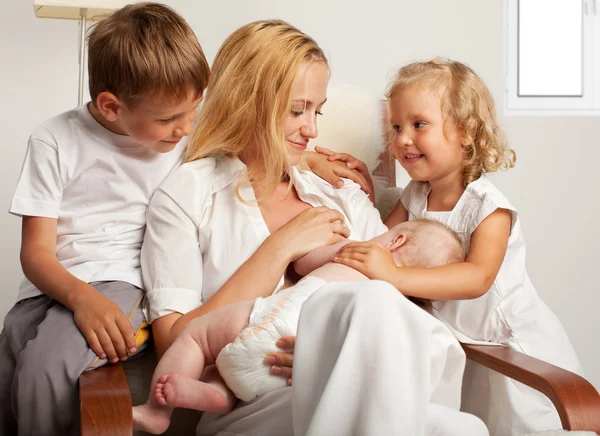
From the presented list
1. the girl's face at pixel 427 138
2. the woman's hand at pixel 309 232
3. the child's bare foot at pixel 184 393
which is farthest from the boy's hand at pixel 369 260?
the child's bare foot at pixel 184 393

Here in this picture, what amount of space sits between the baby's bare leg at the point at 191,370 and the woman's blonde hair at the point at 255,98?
1.54 feet

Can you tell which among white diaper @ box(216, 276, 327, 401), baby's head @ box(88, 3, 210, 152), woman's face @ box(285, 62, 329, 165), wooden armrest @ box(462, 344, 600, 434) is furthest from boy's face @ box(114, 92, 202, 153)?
wooden armrest @ box(462, 344, 600, 434)

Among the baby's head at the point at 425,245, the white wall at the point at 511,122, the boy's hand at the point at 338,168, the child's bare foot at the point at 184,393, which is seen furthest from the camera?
the white wall at the point at 511,122

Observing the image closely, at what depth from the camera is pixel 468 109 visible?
1.91 m

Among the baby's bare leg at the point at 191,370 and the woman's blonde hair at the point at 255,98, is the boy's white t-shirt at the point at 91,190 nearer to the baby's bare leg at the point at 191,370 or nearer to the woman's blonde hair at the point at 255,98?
the woman's blonde hair at the point at 255,98

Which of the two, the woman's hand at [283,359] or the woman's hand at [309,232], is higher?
the woman's hand at [309,232]

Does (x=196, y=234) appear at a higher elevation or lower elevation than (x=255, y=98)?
lower

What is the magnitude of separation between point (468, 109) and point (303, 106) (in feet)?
1.43

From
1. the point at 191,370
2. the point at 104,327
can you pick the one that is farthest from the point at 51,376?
the point at 191,370

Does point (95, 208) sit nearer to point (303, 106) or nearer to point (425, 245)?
point (303, 106)

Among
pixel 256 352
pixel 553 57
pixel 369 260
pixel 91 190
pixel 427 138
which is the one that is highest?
pixel 553 57

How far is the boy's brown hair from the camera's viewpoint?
1587 mm

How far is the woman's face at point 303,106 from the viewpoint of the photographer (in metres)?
1.75

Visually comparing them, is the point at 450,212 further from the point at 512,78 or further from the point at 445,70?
the point at 512,78
